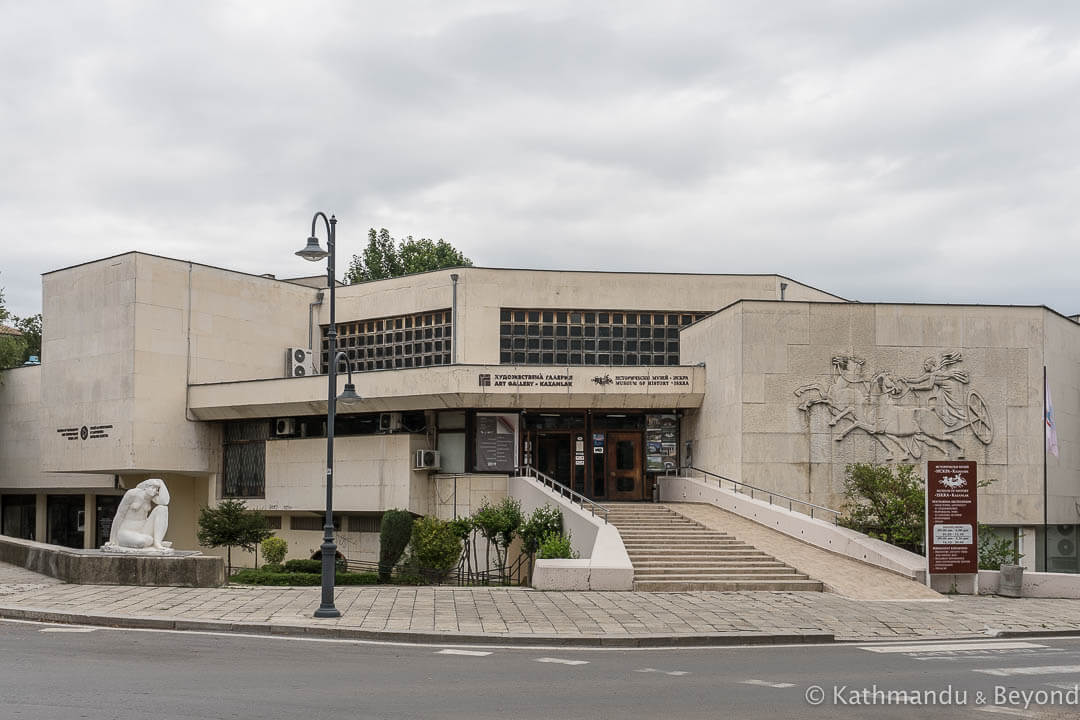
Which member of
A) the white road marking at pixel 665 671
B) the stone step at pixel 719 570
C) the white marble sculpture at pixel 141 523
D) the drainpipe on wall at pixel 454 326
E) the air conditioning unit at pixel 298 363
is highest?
the drainpipe on wall at pixel 454 326

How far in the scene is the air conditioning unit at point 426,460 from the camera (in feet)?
115

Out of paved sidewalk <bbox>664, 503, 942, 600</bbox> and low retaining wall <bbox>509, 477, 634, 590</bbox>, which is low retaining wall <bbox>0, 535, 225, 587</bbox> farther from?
paved sidewalk <bbox>664, 503, 942, 600</bbox>

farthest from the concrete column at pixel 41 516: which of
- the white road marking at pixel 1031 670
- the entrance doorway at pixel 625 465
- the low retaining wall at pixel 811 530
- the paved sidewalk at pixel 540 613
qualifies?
the white road marking at pixel 1031 670

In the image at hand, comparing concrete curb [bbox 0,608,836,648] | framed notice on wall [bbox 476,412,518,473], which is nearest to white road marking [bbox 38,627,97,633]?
concrete curb [bbox 0,608,836,648]

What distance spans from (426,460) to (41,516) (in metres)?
23.6

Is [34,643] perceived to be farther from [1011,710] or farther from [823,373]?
[823,373]

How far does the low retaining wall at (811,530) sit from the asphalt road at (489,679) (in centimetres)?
809

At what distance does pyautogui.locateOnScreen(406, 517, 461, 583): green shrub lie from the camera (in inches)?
1227

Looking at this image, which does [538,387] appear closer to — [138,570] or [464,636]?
[138,570]

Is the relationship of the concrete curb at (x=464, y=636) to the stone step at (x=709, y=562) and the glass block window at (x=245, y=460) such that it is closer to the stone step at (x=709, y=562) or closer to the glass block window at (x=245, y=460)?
the stone step at (x=709, y=562)

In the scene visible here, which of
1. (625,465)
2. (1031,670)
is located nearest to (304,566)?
(625,465)

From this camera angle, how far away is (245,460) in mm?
39781

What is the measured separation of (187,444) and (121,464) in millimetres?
2445

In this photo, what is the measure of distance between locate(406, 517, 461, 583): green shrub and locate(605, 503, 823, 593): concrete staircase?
5.29 m
